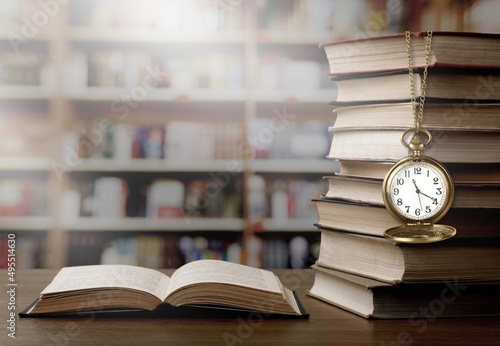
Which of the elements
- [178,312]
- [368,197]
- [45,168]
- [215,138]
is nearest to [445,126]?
[368,197]

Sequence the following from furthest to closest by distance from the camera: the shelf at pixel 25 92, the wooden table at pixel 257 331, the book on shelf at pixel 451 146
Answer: the shelf at pixel 25 92 → the book on shelf at pixel 451 146 → the wooden table at pixel 257 331

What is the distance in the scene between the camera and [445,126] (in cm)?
90

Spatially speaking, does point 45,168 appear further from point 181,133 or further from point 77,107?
point 181,133

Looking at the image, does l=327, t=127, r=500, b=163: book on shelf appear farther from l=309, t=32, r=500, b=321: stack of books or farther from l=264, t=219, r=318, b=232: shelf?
l=264, t=219, r=318, b=232: shelf

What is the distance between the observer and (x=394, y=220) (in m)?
0.90

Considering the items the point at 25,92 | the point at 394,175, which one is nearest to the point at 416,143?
the point at 394,175

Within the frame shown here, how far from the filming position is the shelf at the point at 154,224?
3.13m

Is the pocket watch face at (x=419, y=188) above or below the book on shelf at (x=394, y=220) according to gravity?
above

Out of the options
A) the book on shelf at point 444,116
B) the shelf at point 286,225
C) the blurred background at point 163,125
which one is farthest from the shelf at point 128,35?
the book on shelf at point 444,116

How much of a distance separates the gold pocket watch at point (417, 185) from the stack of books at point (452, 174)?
0.4 inches

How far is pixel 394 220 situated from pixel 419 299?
11cm


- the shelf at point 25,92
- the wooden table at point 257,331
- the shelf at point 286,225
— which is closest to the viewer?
the wooden table at point 257,331

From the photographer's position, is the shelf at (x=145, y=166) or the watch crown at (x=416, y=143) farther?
the shelf at (x=145, y=166)

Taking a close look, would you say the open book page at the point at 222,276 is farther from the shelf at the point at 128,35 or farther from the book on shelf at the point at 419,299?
the shelf at the point at 128,35
